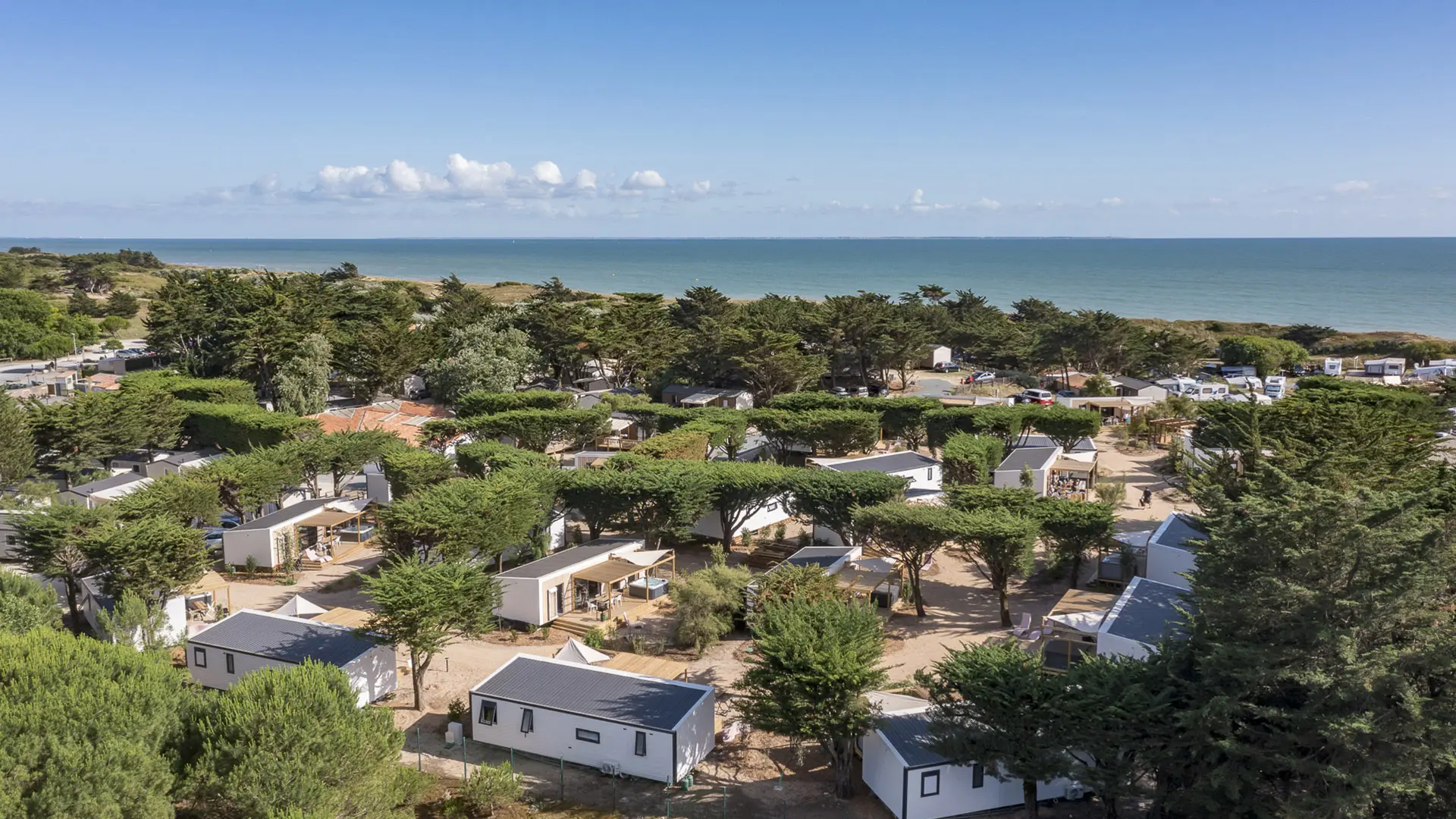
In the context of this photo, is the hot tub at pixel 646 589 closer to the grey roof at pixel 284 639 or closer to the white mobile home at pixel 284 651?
the white mobile home at pixel 284 651

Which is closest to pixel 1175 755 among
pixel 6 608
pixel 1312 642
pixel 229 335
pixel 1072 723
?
pixel 1072 723

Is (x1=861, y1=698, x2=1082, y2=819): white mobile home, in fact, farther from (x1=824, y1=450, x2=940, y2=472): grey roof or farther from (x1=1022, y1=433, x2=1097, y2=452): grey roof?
(x1=1022, y1=433, x2=1097, y2=452): grey roof

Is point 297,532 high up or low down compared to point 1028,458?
down

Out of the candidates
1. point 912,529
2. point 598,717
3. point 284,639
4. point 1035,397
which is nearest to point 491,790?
point 598,717

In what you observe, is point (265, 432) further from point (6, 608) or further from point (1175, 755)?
point (1175, 755)

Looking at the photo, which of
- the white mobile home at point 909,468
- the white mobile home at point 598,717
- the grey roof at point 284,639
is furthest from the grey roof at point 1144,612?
the grey roof at point 284,639

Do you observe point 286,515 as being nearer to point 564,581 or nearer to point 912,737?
point 564,581
